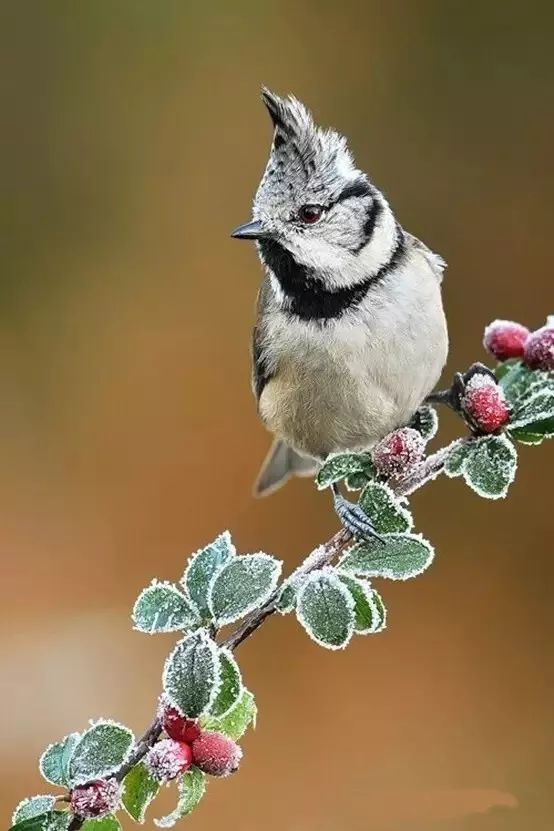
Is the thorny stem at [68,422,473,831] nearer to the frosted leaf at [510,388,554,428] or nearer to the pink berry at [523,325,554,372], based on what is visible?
the frosted leaf at [510,388,554,428]

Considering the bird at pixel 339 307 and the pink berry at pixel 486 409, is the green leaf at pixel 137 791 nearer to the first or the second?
the pink berry at pixel 486 409

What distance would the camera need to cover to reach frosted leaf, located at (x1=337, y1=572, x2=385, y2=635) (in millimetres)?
549

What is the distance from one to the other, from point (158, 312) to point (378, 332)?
1084mm

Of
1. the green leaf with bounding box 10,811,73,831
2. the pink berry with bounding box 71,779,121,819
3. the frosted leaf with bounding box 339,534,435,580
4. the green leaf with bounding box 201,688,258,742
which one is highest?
the frosted leaf with bounding box 339,534,435,580

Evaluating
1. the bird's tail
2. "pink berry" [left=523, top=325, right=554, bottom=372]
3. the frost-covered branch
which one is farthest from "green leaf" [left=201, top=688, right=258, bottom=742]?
the bird's tail

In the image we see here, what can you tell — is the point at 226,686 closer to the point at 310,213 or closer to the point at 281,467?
the point at 310,213

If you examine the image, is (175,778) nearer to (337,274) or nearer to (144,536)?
(337,274)

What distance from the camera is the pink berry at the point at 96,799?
1.60 feet

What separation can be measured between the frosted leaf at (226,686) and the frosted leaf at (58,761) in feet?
0.28

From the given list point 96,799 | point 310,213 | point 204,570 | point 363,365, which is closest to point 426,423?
point 363,365

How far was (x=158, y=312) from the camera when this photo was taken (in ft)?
6.98

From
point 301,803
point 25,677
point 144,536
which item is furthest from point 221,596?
point 144,536

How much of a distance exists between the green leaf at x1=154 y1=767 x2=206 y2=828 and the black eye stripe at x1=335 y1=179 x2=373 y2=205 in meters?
0.72

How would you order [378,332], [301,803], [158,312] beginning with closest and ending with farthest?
[378,332] < [301,803] < [158,312]
